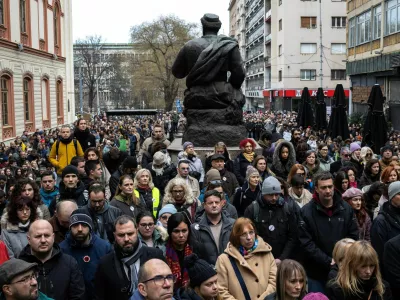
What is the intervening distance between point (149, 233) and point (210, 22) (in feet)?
30.7

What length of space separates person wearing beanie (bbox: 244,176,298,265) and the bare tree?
61536mm

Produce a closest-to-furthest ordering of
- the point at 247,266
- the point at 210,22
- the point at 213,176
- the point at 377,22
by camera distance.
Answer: the point at 247,266, the point at 213,176, the point at 210,22, the point at 377,22

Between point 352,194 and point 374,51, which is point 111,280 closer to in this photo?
point 352,194

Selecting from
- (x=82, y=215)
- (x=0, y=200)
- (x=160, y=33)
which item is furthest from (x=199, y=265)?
(x=160, y=33)

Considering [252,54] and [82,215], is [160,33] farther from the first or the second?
[82,215]

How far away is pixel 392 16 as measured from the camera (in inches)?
1127

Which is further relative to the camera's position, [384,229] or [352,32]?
[352,32]

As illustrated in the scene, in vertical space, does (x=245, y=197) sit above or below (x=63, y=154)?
below

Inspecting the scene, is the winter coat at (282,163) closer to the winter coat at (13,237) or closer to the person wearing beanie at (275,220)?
the person wearing beanie at (275,220)

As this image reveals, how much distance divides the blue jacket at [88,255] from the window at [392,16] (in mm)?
25640

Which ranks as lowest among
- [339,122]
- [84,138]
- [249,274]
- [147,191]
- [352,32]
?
[249,274]

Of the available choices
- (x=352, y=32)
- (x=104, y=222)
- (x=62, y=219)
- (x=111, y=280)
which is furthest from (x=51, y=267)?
(x=352, y=32)

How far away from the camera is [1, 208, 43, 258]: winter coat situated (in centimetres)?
564

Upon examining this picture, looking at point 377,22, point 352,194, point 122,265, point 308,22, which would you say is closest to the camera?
point 122,265
